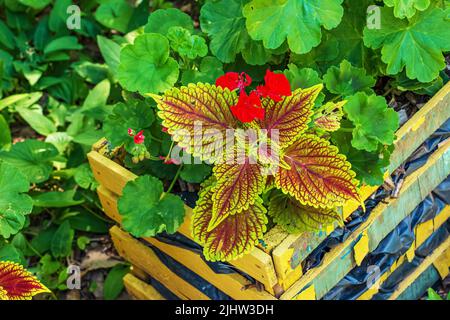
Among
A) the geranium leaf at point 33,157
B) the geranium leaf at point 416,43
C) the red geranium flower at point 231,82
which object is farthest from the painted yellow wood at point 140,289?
the geranium leaf at point 416,43

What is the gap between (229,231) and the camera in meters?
1.75

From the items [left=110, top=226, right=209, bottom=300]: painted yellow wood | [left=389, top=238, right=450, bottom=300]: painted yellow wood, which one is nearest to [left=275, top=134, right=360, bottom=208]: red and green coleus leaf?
[left=110, top=226, right=209, bottom=300]: painted yellow wood

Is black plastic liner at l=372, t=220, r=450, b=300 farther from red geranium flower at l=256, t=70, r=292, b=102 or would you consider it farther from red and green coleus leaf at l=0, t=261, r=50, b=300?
red and green coleus leaf at l=0, t=261, r=50, b=300

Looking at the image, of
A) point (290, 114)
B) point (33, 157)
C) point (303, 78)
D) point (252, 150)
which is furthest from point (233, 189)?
point (33, 157)

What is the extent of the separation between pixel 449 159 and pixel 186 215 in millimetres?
726

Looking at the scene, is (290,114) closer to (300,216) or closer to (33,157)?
(300,216)

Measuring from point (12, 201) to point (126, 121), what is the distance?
1.07 ft

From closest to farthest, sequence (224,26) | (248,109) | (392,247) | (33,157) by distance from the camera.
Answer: (248,109) < (224,26) < (392,247) < (33,157)

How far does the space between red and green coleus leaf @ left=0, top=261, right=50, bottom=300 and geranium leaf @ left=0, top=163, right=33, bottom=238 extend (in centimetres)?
10

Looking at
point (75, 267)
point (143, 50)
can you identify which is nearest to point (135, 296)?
point (75, 267)

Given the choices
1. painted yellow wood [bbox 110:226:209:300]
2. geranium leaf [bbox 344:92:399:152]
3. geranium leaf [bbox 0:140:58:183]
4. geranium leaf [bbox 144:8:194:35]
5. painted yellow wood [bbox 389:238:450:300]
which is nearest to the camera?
geranium leaf [bbox 344:92:399:152]

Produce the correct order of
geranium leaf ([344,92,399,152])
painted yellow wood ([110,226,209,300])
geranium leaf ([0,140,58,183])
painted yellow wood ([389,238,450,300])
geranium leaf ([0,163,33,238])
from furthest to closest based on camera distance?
geranium leaf ([0,140,58,183])
painted yellow wood ([389,238,450,300])
painted yellow wood ([110,226,209,300])
geranium leaf ([0,163,33,238])
geranium leaf ([344,92,399,152])

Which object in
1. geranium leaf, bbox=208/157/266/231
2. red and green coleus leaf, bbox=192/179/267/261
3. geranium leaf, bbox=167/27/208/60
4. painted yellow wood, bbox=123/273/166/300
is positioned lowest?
painted yellow wood, bbox=123/273/166/300

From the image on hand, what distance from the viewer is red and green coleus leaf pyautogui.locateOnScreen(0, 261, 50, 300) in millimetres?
1782
